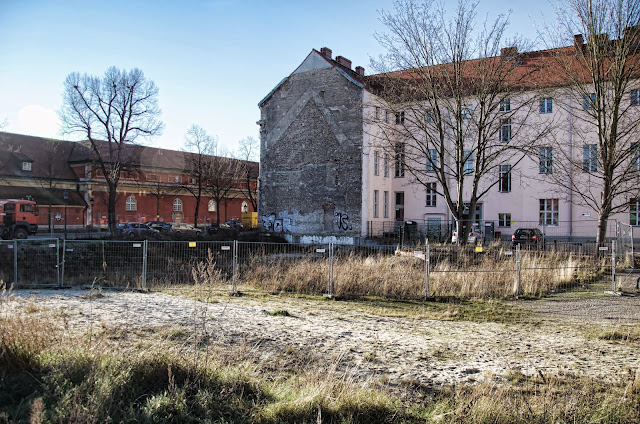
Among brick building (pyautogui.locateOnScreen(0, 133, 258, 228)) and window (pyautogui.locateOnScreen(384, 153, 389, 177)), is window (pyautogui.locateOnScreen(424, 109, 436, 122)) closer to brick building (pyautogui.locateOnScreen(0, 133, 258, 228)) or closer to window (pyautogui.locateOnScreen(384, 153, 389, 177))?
window (pyautogui.locateOnScreen(384, 153, 389, 177))

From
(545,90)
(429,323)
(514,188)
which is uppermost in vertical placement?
(545,90)

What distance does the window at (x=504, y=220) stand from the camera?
35.2 metres

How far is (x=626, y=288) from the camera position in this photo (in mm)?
14102

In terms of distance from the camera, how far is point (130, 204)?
54750 millimetres

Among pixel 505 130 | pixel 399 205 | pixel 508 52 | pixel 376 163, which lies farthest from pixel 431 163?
pixel 399 205

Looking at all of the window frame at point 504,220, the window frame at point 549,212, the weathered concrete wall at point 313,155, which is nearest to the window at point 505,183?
the window frame at point 504,220

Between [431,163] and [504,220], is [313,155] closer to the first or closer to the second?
[431,163]

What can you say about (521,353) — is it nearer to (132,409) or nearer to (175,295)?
(132,409)

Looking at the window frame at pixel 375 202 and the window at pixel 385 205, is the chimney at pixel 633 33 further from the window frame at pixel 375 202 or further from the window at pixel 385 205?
the window at pixel 385 205

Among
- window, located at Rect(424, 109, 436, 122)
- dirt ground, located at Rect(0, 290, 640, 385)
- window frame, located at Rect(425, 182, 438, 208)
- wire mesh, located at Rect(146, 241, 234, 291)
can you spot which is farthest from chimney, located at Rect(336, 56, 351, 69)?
dirt ground, located at Rect(0, 290, 640, 385)

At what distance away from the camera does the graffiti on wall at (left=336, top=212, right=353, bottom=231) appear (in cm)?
3394

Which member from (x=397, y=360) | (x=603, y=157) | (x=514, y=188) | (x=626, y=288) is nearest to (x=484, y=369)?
(x=397, y=360)

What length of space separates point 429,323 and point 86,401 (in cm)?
725

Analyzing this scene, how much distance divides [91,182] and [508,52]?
4566 cm
